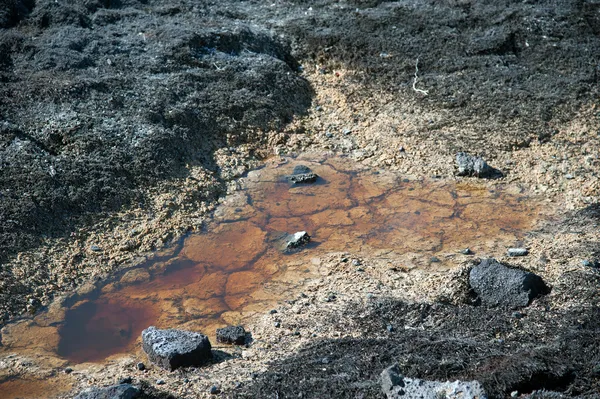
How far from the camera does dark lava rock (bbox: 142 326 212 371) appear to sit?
13.7 ft

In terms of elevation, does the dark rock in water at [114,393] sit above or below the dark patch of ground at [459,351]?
above

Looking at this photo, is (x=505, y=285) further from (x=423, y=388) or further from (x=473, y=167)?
(x=473, y=167)

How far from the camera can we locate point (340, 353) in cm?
412

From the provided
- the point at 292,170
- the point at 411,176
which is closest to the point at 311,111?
the point at 292,170

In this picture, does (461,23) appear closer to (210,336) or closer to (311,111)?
(311,111)

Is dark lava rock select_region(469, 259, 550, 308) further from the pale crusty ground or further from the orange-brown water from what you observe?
the orange-brown water

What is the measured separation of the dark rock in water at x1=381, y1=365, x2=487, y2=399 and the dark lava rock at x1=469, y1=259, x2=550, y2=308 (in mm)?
1341

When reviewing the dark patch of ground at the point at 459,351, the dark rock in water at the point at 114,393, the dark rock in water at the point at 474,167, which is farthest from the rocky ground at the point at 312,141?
the dark rock in water at the point at 114,393

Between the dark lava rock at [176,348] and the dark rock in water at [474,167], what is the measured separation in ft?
10.9

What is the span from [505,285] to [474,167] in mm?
2008

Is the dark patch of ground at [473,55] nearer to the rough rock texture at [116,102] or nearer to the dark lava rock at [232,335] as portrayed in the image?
the rough rock texture at [116,102]

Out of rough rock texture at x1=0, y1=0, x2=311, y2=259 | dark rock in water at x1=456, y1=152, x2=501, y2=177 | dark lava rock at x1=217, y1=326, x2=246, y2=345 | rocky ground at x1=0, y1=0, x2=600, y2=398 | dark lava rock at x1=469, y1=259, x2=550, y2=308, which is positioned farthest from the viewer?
dark rock in water at x1=456, y1=152, x2=501, y2=177

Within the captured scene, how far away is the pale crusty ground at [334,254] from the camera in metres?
4.35

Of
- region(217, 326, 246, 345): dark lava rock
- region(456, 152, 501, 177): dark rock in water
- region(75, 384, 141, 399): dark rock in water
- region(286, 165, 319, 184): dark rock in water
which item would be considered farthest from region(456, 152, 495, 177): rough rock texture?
region(75, 384, 141, 399): dark rock in water
